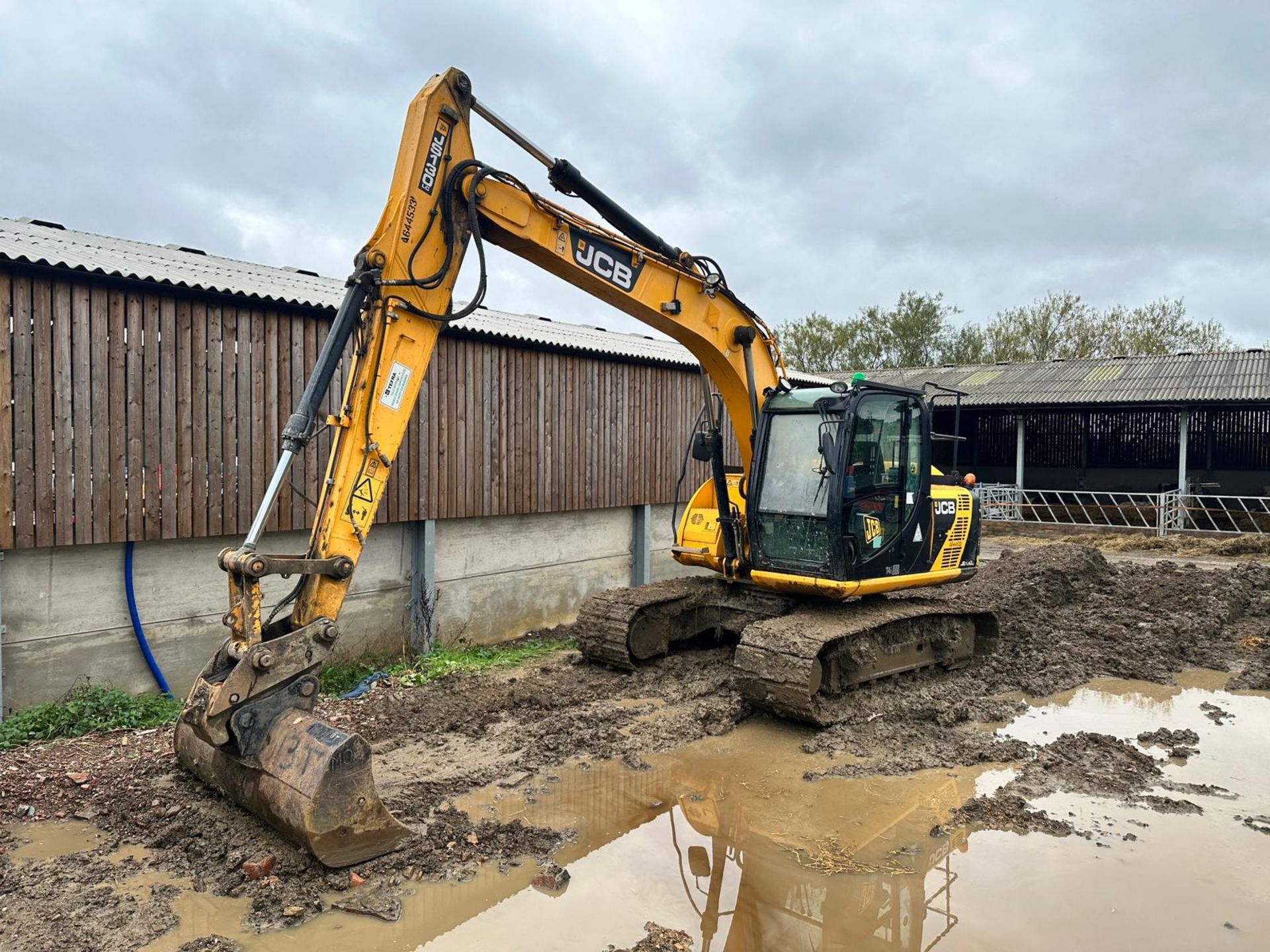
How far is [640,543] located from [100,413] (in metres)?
6.67

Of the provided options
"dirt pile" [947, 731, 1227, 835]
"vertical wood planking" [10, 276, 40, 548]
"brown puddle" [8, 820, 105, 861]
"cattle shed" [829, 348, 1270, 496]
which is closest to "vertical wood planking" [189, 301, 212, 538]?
"vertical wood planking" [10, 276, 40, 548]

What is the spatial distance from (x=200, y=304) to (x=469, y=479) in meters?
3.21

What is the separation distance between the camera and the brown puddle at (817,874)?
3844 millimetres

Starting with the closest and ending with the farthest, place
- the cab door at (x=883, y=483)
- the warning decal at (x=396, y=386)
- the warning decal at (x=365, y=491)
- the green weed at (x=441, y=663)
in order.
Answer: the warning decal at (x=365, y=491) < the warning decal at (x=396, y=386) < the cab door at (x=883, y=483) < the green weed at (x=441, y=663)

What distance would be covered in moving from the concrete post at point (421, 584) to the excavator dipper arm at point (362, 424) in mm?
3413

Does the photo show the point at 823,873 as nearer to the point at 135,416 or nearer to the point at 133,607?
the point at 133,607

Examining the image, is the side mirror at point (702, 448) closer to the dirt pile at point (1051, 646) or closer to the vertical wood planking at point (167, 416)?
the dirt pile at point (1051, 646)

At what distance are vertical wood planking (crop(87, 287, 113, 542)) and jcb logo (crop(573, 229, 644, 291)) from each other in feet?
12.0

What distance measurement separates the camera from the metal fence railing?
19.0 metres

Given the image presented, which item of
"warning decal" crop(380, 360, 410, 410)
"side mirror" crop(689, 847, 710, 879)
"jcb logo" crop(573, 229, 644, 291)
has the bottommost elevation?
"side mirror" crop(689, 847, 710, 879)

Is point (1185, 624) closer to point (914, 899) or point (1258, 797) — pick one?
point (1258, 797)

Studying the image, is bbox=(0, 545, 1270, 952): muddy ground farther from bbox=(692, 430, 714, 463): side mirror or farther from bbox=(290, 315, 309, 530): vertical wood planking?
bbox=(692, 430, 714, 463): side mirror

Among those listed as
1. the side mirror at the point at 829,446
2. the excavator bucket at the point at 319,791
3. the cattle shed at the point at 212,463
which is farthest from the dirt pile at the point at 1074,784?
the cattle shed at the point at 212,463

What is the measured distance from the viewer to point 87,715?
250 inches
